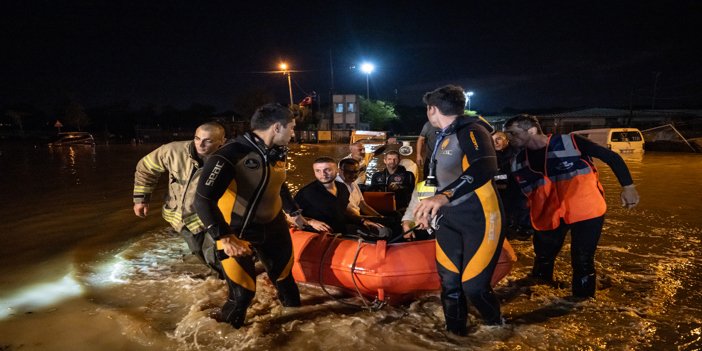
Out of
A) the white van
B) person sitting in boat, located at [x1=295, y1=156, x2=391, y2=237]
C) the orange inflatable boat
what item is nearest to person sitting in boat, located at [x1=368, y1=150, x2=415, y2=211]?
person sitting in boat, located at [x1=295, y1=156, x2=391, y2=237]

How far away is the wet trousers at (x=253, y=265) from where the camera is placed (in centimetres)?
282

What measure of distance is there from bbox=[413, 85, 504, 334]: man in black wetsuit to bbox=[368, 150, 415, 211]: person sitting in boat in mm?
3245

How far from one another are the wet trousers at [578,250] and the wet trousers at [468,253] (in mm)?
1162

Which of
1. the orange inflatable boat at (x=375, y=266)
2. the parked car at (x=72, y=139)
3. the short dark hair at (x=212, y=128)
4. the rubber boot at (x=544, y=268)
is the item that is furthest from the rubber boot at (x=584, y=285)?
the parked car at (x=72, y=139)

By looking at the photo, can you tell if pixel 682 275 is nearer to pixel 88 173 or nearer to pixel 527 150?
pixel 527 150

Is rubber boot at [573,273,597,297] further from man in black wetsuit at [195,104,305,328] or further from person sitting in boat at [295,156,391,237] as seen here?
man in black wetsuit at [195,104,305,328]

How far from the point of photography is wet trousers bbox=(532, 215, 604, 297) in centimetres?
339

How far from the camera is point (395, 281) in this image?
11.2ft

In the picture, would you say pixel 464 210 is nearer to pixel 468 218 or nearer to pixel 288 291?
pixel 468 218

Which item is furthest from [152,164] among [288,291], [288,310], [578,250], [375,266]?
[578,250]

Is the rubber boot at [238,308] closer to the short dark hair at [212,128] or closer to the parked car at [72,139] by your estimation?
the short dark hair at [212,128]

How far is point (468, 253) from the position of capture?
8.66 ft

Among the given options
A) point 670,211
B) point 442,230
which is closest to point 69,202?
point 442,230

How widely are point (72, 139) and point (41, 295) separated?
1174 inches
